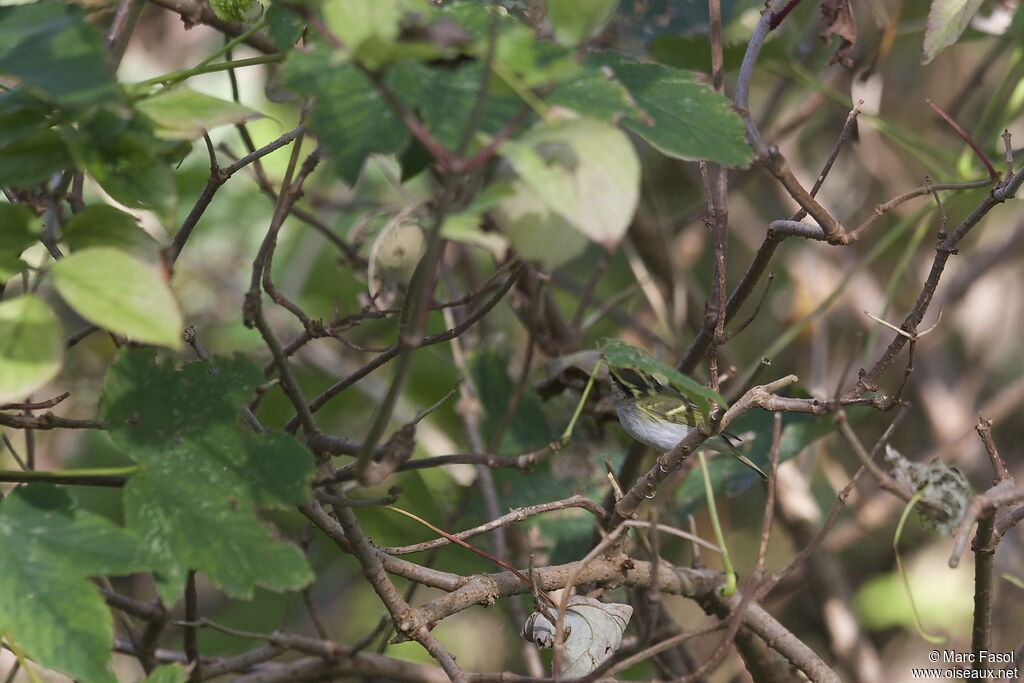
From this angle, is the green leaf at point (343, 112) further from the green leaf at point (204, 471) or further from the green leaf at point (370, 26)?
the green leaf at point (204, 471)

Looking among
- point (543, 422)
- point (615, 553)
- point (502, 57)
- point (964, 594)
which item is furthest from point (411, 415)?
point (502, 57)

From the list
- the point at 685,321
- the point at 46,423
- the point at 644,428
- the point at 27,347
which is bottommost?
the point at 685,321

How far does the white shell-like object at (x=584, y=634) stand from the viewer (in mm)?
1110

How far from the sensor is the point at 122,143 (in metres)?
0.82

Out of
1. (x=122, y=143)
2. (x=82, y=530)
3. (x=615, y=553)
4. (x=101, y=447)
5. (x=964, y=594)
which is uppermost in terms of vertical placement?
(x=122, y=143)

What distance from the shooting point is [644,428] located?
1610 millimetres

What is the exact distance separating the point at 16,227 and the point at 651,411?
114 centimetres

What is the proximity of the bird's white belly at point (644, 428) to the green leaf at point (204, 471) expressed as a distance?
788 millimetres

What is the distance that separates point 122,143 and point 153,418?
0.25m

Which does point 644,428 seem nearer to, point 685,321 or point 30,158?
point 685,321

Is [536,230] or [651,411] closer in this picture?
[536,230]

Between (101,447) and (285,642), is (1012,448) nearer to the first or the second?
(285,642)

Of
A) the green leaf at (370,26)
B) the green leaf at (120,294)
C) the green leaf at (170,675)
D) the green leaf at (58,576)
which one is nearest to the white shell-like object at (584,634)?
the green leaf at (170,675)

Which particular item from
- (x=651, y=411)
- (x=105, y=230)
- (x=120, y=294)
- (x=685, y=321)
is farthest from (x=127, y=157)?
(x=685, y=321)
